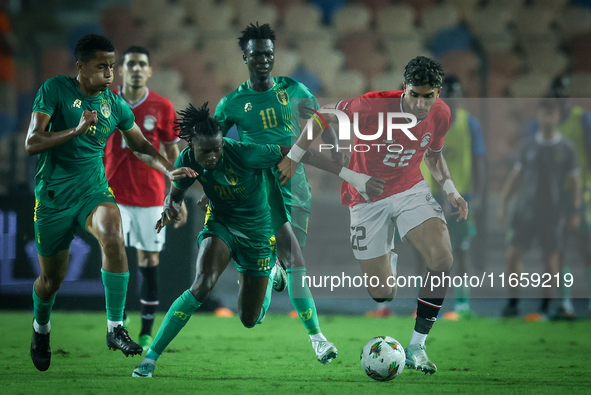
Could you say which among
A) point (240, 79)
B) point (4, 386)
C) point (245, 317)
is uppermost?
point (240, 79)

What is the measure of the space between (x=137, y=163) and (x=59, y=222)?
1.55 meters

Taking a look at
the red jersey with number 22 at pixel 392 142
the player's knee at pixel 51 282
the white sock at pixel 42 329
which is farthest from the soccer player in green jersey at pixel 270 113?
the white sock at pixel 42 329

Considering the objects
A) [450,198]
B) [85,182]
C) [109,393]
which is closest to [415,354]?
[450,198]

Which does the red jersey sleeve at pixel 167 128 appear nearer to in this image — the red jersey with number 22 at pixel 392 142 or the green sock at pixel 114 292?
the red jersey with number 22 at pixel 392 142

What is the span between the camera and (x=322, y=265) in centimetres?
557

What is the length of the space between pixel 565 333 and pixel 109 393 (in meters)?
4.11

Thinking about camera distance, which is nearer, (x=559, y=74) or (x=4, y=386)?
(x=4, y=386)

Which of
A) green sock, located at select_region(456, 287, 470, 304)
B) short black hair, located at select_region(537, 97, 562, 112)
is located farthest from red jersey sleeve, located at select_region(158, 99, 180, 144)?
short black hair, located at select_region(537, 97, 562, 112)

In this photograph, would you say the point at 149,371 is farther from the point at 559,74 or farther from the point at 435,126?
the point at 559,74

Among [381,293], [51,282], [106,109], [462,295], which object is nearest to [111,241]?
[51,282]

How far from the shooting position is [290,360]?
4.65 m

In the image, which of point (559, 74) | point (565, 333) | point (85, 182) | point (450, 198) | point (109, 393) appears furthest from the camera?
point (559, 74)

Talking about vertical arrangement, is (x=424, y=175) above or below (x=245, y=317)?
above

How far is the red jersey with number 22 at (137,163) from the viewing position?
220 inches
